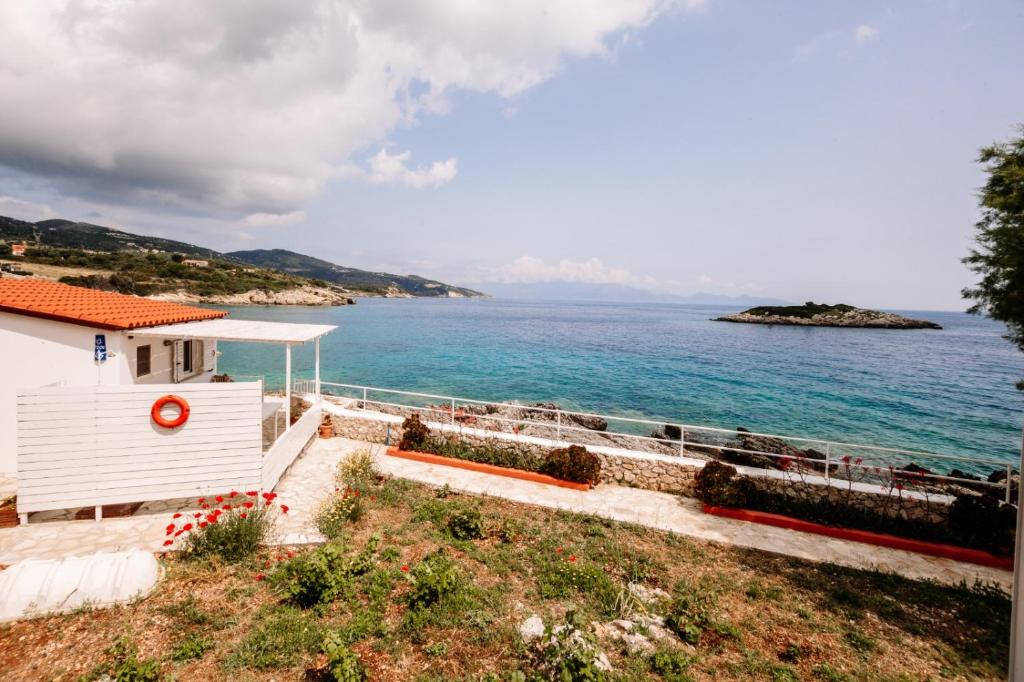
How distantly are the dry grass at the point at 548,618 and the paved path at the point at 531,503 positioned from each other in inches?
28.5

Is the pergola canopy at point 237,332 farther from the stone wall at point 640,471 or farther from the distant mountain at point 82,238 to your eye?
the distant mountain at point 82,238

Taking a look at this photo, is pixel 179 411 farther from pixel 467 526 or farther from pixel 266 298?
pixel 266 298

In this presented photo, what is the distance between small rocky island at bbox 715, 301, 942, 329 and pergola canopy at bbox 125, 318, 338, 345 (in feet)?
425

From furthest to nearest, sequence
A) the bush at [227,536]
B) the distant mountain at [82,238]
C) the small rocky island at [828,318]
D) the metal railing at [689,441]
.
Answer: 1. the distant mountain at [82,238]
2. the small rocky island at [828,318]
3. the metal railing at [689,441]
4. the bush at [227,536]

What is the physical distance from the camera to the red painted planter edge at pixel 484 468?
11.4 m

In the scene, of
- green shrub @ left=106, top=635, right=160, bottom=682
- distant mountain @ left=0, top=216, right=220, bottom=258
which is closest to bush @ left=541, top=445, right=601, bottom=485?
green shrub @ left=106, top=635, right=160, bottom=682

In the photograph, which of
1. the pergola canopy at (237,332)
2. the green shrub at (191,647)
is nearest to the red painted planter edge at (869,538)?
the green shrub at (191,647)

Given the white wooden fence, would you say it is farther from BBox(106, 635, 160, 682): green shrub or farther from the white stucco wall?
BBox(106, 635, 160, 682): green shrub

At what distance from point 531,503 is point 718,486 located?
4.51 metres

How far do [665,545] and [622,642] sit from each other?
3.32 metres

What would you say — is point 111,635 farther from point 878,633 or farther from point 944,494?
point 944,494

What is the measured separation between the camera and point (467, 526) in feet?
27.3

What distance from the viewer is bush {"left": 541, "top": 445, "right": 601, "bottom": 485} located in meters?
11.3

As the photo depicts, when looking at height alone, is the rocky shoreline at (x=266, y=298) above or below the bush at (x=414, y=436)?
above
